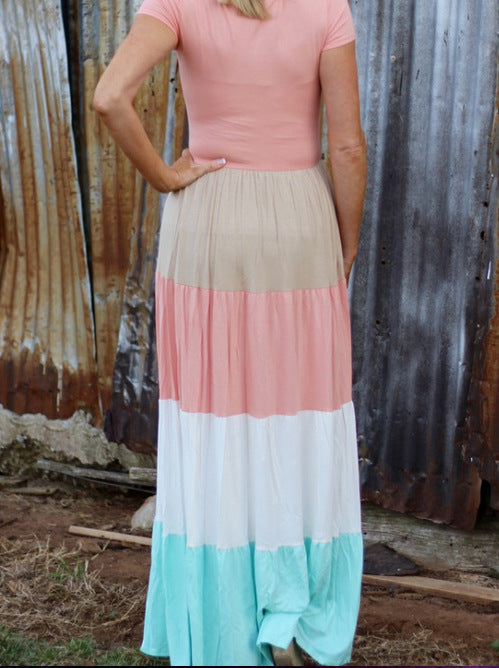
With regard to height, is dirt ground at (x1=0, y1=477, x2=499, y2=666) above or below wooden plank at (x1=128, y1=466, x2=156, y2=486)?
below

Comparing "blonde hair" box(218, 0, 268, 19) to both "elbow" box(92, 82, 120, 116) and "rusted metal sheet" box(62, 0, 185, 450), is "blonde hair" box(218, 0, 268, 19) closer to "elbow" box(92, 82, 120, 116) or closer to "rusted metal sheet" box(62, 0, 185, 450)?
"elbow" box(92, 82, 120, 116)

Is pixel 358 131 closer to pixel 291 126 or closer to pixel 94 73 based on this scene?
pixel 291 126

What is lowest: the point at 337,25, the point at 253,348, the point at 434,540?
the point at 434,540

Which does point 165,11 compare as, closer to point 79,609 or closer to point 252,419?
point 252,419

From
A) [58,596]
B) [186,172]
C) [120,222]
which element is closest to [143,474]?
[58,596]

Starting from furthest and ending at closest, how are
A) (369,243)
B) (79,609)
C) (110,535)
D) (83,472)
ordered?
1. (83,472)
2. (110,535)
3. (369,243)
4. (79,609)

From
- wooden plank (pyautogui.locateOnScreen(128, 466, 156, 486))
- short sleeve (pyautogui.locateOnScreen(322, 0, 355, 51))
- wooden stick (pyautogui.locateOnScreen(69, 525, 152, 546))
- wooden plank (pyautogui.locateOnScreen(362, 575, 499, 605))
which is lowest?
wooden plank (pyautogui.locateOnScreen(362, 575, 499, 605))

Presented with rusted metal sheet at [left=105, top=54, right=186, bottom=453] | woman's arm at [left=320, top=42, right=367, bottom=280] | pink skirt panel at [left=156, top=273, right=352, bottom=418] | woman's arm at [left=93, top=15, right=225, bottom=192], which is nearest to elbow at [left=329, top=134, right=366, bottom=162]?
woman's arm at [left=320, top=42, right=367, bottom=280]

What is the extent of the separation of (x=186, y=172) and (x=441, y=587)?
2176 millimetres

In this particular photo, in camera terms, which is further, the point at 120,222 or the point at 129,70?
the point at 120,222

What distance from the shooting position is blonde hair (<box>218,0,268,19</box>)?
2.87 metres

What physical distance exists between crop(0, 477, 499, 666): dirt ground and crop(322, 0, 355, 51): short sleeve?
2.14 meters

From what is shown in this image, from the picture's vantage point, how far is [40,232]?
200 inches

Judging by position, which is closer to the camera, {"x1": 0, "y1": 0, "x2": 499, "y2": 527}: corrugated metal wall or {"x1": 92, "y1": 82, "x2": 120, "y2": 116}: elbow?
{"x1": 92, "y1": 82, "x2": 120, "y2": 116}: elbow
